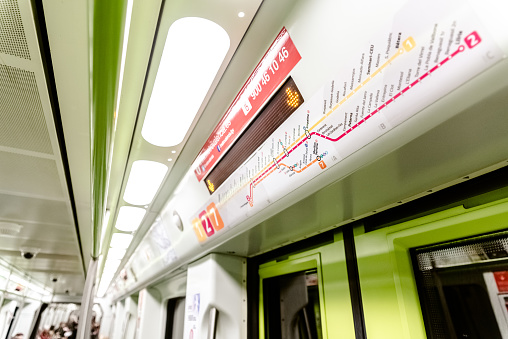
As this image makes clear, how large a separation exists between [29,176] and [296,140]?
77.6 inches

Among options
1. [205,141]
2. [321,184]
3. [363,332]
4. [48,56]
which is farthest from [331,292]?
[48,56]

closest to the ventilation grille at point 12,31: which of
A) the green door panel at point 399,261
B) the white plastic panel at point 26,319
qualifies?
the green door panel at point 399,261

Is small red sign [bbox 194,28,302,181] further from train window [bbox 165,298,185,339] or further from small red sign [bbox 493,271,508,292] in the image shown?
train window [bbox 165,298,185,339]

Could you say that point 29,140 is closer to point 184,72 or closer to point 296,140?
point 184,72

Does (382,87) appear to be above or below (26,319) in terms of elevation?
above

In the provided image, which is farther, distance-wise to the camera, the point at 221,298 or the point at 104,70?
the point at 221,298

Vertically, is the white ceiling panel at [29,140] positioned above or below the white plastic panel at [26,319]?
above

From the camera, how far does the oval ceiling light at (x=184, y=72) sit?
3.47 feet

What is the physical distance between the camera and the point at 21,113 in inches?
51.9

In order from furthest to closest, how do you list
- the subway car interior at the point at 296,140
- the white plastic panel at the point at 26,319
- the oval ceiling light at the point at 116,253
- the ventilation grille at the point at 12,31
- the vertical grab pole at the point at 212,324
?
the white plastic panel at the point at 26,319
the oval ceiling light at the point at 116,253
the vertical grab pole at the point at 212,324
the ventilation grille at the point at 12,31
the subway car interior at the point at 296,140

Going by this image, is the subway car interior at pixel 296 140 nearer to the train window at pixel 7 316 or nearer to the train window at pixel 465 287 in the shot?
the train window at pixel 465 287

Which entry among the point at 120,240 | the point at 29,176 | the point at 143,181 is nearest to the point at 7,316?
the point at 120,240

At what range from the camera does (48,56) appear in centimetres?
103

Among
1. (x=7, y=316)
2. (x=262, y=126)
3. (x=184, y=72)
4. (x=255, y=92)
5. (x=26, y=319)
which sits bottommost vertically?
(x=26, y=319)
